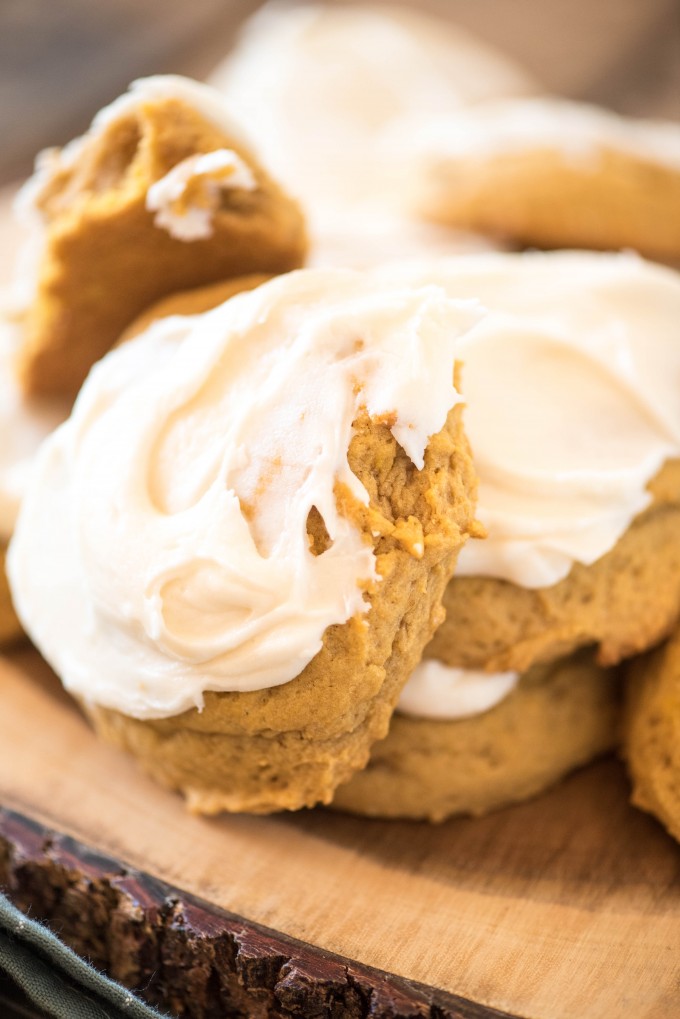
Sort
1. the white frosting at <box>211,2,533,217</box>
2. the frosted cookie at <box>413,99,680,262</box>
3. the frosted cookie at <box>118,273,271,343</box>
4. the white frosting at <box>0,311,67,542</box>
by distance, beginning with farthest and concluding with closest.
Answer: the white frosting at <box>211,2,533,217</box>, the frosted cookie at <box>413,99,680,262</box>, the white frosting at <box>0,311,67,542</box>, the frosted cookie at <box>118,273,271,343</box>

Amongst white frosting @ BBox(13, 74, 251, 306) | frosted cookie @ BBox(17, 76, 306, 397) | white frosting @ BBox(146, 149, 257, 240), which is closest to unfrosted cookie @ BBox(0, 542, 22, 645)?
frosted cookie @ BBox(17, 76, 306, 397)

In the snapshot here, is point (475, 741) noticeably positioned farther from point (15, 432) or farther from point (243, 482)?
point (15, 432)

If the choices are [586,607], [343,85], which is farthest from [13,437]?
[343,85]

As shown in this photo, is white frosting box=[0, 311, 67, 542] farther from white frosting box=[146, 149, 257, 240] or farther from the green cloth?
the green cloth

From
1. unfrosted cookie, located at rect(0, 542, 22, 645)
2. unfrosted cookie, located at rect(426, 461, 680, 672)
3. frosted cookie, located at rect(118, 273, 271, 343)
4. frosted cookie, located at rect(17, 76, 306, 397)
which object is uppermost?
frosted cookie, located at rect(17, 76, 306, 397)

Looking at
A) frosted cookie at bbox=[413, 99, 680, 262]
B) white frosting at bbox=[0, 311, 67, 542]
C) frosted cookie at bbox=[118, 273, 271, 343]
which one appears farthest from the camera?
frosted cookie at bbox=[413, 99, 680, 262]

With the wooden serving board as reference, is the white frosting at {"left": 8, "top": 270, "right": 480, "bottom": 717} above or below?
above
